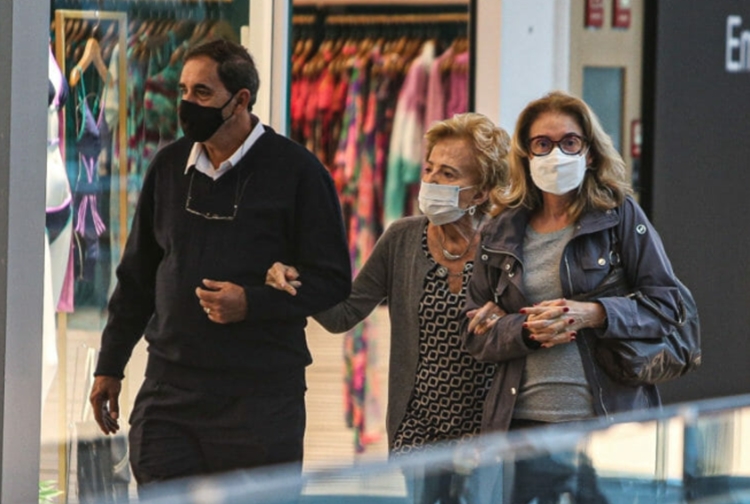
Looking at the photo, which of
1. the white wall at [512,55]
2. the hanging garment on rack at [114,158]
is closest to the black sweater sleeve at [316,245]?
the hanging garment on rack at [114,158]

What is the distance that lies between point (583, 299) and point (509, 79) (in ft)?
10.1

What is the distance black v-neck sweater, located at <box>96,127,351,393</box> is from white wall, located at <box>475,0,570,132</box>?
2.74 metres

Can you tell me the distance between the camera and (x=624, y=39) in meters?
8.32

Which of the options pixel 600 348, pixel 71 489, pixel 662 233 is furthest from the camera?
pixel 662 233

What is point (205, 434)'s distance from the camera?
4832 millimetres

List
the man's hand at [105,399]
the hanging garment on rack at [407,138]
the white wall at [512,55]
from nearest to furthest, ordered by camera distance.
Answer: the man's hand at [105,399]
the white wall at [512,55]
the hanging garment on rack at [407,138]

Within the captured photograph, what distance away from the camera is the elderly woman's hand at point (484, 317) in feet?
15.3

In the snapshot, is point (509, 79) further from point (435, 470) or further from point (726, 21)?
point (435, 470)

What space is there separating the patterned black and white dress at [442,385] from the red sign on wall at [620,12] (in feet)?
11.9

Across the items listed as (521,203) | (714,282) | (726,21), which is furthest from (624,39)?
(521,203)

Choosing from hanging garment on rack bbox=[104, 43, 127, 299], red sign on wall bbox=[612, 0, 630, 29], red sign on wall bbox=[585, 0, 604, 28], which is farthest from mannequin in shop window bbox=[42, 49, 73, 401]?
red sign on wall bbox=[612, 0, 630, 29]

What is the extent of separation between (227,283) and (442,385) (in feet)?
2.20

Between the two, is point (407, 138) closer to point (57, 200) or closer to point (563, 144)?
point (57, 200)

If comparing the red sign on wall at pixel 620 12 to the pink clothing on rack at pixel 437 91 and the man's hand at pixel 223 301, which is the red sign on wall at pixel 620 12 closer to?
the pink clothing on rack at pixel 437 91
